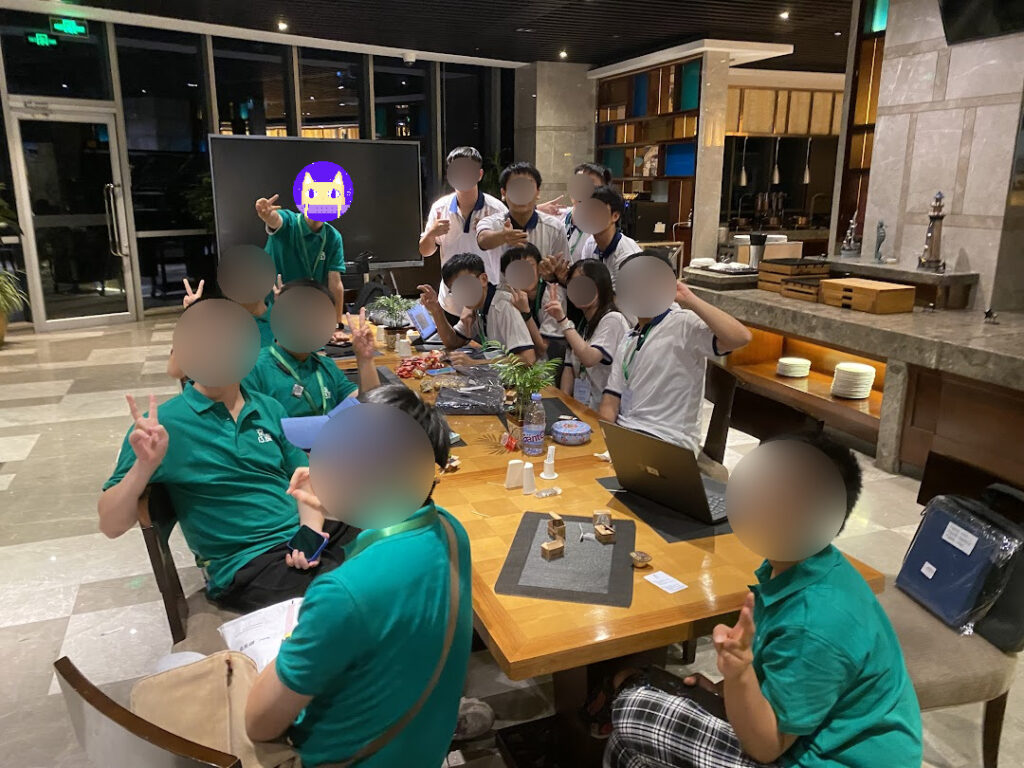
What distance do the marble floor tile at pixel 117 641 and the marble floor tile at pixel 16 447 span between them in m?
2.09

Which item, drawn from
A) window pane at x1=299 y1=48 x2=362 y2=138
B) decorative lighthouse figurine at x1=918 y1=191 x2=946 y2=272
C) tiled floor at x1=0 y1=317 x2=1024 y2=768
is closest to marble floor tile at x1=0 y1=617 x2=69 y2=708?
tiled floor at x1=0 y1=317 x2=1024 y2=768

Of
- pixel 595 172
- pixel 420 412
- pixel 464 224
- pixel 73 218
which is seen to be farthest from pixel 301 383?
pixel 73 218

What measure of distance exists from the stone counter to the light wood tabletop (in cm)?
239

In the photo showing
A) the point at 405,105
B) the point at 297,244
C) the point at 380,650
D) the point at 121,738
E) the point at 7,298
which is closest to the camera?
the point at 121,738

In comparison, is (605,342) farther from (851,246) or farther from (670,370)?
(851,246)

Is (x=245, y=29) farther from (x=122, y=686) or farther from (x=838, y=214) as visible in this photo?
(x=122, y=686)

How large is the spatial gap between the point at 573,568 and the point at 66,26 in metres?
8.97

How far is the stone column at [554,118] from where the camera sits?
404 inches

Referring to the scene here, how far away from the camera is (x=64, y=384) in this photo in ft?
19.7

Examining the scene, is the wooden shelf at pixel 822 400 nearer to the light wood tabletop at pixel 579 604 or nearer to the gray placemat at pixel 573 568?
the light wood tabletop at pixel 579 604

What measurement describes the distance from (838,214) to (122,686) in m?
5.82

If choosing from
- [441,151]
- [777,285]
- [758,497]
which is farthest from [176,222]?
[758,497]

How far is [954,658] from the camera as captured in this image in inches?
67.5

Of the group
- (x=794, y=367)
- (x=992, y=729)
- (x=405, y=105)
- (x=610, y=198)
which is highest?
(x=405, y=105)
